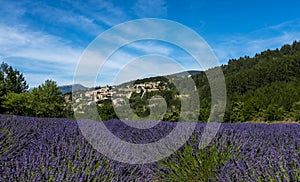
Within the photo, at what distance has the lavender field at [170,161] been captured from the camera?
1.85m

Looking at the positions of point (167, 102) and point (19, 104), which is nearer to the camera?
point (167, 102)

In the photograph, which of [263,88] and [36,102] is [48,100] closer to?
[36,102]

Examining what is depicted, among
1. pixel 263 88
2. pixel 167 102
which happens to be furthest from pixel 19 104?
pixel 263 88

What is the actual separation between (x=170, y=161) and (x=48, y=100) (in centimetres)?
1722

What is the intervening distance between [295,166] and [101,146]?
168 centimetres

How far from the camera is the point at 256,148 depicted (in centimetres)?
282

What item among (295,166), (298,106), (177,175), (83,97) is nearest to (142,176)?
(177,175)

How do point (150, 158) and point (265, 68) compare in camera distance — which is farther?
point (265, 68)

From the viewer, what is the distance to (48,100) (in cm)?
1903

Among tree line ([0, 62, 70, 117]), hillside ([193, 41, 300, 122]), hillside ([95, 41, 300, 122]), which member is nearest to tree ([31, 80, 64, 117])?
tree line ([0, 62, 70, 117])

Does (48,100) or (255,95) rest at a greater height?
(255,95)

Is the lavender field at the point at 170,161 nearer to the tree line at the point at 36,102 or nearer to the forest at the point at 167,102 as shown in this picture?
the forest at the point at 167,102

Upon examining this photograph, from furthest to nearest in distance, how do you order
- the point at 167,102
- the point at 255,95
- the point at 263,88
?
the point at 263,88 < the point at 255,95 < the point at 167,102

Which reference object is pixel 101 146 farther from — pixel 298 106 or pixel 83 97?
pixel 298 106
